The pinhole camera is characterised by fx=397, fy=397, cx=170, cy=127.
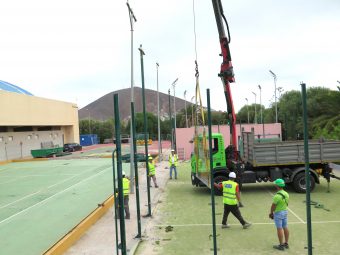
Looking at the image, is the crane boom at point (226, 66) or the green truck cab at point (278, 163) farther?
the crane boom at point (226, 66)

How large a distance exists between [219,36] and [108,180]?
1107cm

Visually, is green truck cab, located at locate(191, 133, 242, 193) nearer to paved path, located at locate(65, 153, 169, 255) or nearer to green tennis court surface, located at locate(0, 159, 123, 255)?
paved path, located at locate(65, 153, 169, 255)

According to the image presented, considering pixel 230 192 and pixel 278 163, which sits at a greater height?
pixel 278 163

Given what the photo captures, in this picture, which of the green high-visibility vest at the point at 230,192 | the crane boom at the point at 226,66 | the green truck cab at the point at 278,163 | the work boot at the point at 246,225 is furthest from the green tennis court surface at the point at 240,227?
the crane boom at the point at 226,66

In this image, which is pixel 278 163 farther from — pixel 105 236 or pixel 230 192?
pixel 105 236

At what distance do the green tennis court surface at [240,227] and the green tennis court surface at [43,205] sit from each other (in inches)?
114

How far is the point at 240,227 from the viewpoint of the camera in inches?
454

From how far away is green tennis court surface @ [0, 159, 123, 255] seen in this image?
11133 mm

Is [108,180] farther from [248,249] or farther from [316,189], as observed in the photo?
[248,249]

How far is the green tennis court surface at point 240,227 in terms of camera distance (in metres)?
9.70

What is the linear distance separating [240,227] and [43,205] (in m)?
8.54

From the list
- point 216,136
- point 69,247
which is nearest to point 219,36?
point 216,136

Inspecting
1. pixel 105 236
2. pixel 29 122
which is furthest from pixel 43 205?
pixel 29 122

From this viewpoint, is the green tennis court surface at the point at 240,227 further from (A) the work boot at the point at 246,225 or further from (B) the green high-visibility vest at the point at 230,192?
(B) the green high-visibility vest at the point at 230,192
